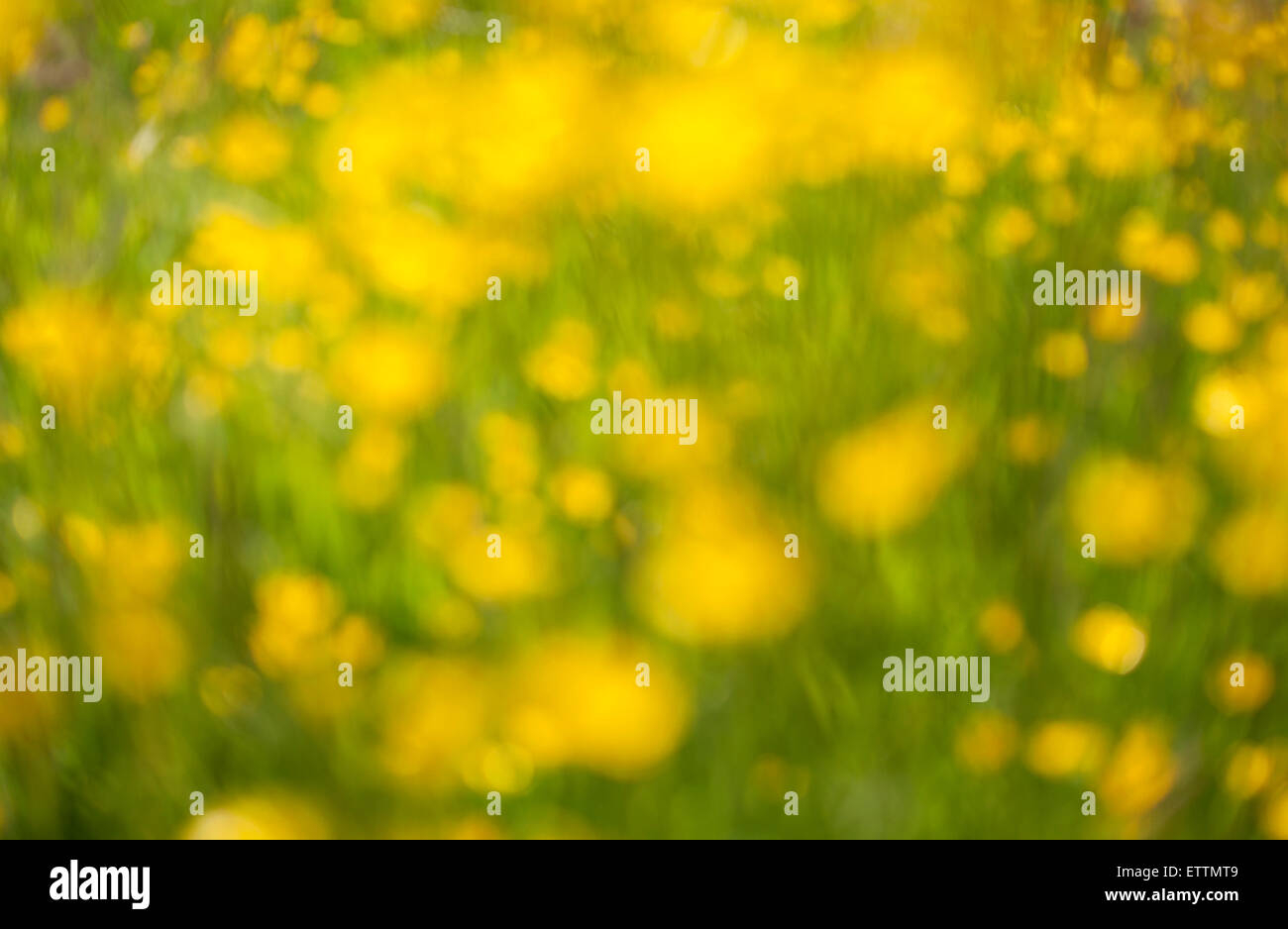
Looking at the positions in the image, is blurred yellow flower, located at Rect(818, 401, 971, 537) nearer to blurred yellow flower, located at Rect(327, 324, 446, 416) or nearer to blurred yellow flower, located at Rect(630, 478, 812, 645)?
blurred yellow flower, located at Rect(630, 478, 812, 645)

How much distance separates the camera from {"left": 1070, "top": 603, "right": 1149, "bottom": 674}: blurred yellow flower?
64 centimetres

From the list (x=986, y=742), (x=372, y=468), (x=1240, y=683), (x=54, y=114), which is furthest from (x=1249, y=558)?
(x=54, y=114)

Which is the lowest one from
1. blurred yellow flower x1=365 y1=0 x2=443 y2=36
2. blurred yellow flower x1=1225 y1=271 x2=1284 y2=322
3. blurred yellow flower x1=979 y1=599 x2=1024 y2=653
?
blurred yellow flower x1=979 y1=599 x2=1024 y2=653

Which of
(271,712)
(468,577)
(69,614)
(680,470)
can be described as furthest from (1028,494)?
(69,614)

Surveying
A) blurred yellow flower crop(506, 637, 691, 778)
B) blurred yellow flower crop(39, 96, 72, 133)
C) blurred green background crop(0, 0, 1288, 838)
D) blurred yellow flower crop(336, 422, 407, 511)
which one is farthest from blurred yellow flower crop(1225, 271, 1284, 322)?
blurred yellow flower crop(39, 96, 72, 133)

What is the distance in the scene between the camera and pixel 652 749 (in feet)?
2.02

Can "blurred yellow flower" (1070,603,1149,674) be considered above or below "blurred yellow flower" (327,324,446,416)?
below

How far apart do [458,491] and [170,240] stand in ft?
0.85

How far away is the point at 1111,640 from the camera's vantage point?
0.64m

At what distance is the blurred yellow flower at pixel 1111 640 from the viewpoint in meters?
0.64

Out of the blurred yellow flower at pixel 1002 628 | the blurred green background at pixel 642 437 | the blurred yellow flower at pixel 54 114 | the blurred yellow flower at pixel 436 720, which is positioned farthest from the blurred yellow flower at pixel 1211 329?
the blurred yellow flower at pixel 54 114

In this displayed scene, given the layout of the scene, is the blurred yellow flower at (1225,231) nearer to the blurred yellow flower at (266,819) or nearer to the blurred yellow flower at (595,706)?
the blurred yellow flower at (595,706)

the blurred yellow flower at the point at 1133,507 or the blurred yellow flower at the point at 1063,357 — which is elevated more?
the blurred yellow flower at the point at 1063,357

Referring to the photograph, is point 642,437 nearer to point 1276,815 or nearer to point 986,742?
point 986,742
